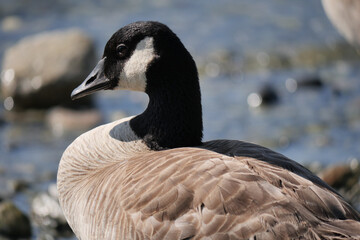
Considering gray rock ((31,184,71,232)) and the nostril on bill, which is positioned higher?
the nostril on bill

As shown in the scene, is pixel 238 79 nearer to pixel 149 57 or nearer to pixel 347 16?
pixel 347 16

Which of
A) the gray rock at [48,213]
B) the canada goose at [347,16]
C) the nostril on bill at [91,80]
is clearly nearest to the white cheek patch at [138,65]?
the nostril on bill at [91,80]

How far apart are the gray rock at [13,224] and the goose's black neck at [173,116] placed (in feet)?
7.20

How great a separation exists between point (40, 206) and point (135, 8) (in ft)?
31.5

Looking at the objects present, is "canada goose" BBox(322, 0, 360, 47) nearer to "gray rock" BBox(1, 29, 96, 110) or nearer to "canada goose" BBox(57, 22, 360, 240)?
"canada goose" BBox(57, 22, 360, 240)

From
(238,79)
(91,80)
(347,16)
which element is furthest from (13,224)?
(238,79)

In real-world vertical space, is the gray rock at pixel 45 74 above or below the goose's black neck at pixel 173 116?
below

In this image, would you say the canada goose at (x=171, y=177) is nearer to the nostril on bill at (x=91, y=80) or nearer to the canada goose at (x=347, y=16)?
the nostril on bill at (x=91, y=80)

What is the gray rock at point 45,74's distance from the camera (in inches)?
436

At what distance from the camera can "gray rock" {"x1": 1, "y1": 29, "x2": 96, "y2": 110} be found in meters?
11.1

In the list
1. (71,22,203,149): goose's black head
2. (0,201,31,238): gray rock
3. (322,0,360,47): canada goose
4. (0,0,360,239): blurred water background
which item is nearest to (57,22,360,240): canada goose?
(71,22,203,149): goose's black head

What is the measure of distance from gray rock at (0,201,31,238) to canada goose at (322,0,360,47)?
404 centimetres

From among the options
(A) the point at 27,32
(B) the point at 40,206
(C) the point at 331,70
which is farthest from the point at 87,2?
(B) the point at 40,206

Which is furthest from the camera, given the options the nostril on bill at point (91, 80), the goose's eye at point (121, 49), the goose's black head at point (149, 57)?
the nostril on bill at point (91, 80)
